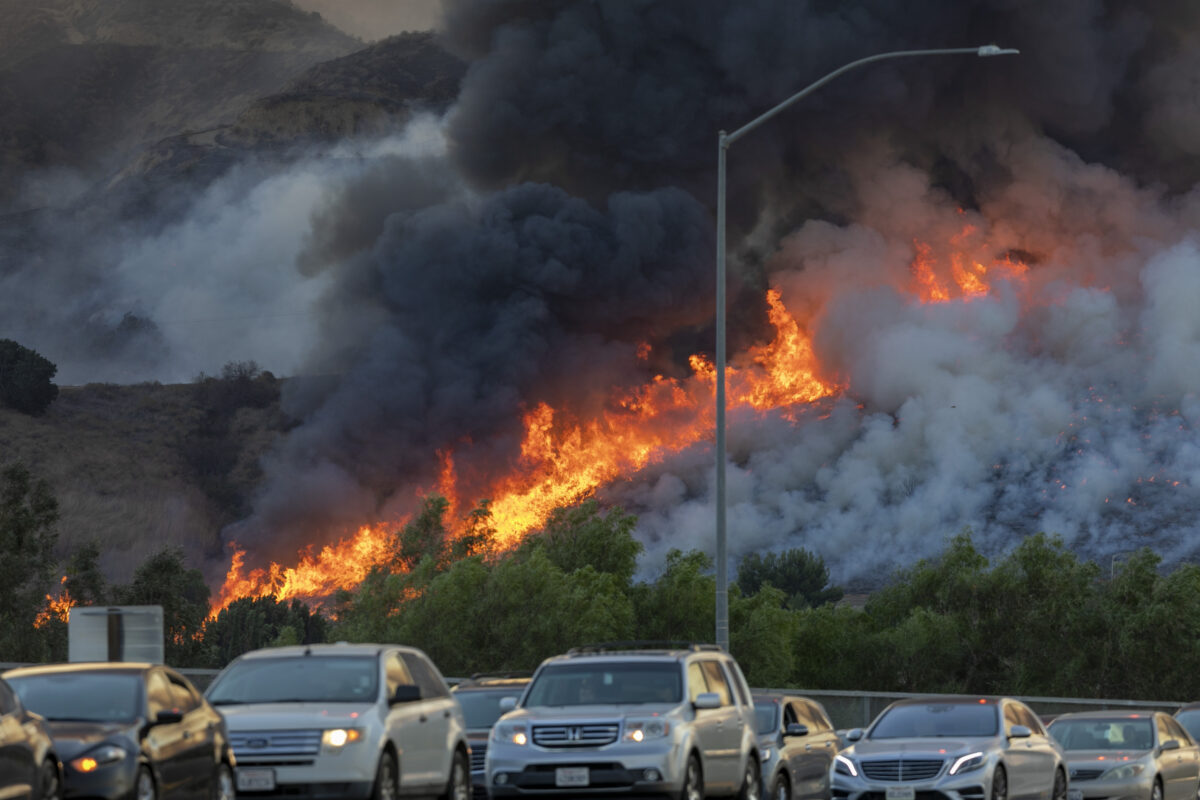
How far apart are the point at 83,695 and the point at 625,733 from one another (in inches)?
194

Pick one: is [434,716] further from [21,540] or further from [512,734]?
[21,540]

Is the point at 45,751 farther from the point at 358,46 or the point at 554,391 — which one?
the point at 358,46

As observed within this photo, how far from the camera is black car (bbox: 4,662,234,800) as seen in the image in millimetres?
13273

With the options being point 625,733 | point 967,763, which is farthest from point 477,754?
point 967,763

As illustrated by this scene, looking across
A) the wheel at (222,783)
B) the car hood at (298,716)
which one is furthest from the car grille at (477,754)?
the wheel at (222,783)

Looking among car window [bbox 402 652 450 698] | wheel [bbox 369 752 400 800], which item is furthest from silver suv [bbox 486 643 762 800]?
wheel [bbox 369 752 400 800]

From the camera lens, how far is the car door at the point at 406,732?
15648mm

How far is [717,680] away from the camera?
18688mm

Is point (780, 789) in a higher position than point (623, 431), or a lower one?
lower

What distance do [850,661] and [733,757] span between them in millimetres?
49930

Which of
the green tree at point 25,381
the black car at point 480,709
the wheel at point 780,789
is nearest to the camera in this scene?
the wheel at point 780,789

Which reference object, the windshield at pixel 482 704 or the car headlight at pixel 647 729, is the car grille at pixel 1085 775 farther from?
the car headlight at pixel 647 729

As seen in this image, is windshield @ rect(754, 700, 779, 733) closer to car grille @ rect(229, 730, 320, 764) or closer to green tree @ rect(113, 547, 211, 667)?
car grille @ rect(229, 730, 320, 764)

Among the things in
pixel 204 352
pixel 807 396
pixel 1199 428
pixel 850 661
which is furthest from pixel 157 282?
pixel 850 661
